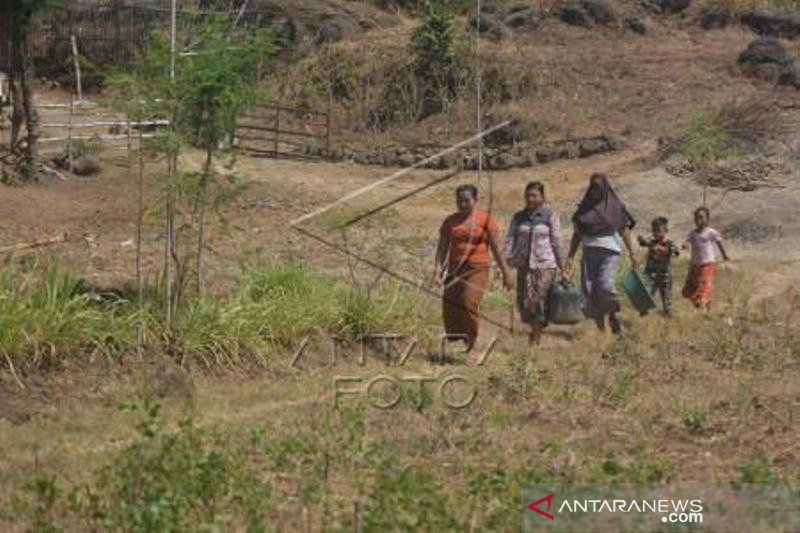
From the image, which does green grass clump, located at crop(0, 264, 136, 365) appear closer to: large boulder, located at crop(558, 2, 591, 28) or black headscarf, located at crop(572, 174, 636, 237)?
black headscarf, located at crop(572, 174, 636, 237)

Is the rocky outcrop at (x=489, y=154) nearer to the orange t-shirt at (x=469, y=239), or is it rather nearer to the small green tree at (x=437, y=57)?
the small green tree at (x=437, y=57)

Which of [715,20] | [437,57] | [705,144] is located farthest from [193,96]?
[715,20]

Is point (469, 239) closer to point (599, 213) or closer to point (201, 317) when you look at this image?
point (599, 213)

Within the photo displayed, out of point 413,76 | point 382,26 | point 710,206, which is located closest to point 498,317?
point 710,206

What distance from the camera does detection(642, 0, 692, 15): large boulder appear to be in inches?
1236

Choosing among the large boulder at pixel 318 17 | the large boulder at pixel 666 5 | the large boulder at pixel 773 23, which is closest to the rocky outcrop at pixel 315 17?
the large boulder at pixel 318 17

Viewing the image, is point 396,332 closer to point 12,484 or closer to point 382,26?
point 12,484

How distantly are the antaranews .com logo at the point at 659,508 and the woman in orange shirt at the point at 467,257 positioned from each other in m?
4.08

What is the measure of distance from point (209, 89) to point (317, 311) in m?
1.84

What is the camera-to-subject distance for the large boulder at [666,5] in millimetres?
31406

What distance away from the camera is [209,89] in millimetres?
9883

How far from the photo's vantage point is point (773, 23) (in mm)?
29797

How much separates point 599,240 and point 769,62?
1702 cm

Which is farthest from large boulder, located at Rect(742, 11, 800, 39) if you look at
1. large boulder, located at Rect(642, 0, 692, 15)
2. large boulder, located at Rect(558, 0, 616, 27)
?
large boulder, located at Rect(558, 0, 616, 27)
